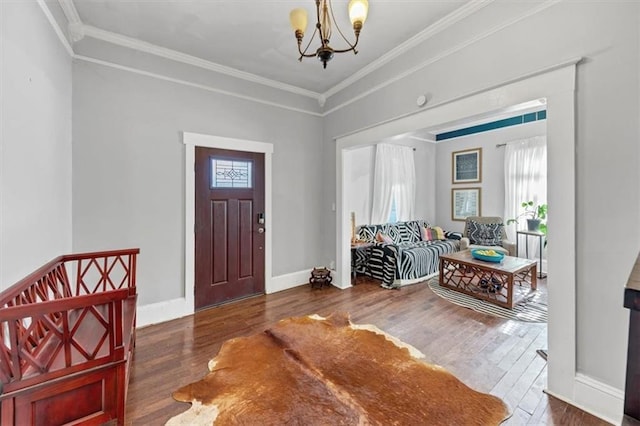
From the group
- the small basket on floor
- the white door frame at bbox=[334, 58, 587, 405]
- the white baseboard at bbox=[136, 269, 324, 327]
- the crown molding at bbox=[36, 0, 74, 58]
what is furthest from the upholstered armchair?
the crown molding at bbox=[36, 0, 74, 58]

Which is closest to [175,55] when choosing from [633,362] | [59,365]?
[59,365]

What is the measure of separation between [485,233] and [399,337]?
3685 mm

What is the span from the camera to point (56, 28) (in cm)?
213

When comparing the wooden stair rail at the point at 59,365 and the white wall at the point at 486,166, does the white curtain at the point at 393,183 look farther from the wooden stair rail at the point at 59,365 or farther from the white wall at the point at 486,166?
the wooden stair rail at the point at 59,365

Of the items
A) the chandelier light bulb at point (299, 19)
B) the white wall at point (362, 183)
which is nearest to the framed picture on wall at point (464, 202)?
the white wall at point (362, 183)

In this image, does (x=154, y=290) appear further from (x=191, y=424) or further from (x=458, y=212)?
(x=458, y=212)

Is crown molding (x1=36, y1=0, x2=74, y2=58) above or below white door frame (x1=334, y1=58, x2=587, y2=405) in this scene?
above

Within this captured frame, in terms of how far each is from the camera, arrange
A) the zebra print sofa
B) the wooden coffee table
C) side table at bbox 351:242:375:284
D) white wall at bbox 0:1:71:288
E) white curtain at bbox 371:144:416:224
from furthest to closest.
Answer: white curtain at bbox 371:144:416:224 → side table at bbox 351:242:375:284 → the zebra print sofa → the wooden coffee table → white wall at bbox 0:1:71:288

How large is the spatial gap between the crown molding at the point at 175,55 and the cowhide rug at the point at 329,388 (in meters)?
3.14

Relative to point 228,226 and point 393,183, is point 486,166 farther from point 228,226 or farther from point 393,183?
point 228,226

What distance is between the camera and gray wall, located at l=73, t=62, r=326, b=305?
2.64m

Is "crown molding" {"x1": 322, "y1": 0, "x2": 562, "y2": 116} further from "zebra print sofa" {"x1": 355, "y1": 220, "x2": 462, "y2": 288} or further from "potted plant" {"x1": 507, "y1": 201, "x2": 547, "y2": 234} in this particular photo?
"potted plant" {"x1": 507, "y1": 201, "x2": 547, "y2": 234}

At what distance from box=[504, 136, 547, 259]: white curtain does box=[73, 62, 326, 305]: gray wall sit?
4.65m

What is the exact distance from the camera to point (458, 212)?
627cm
